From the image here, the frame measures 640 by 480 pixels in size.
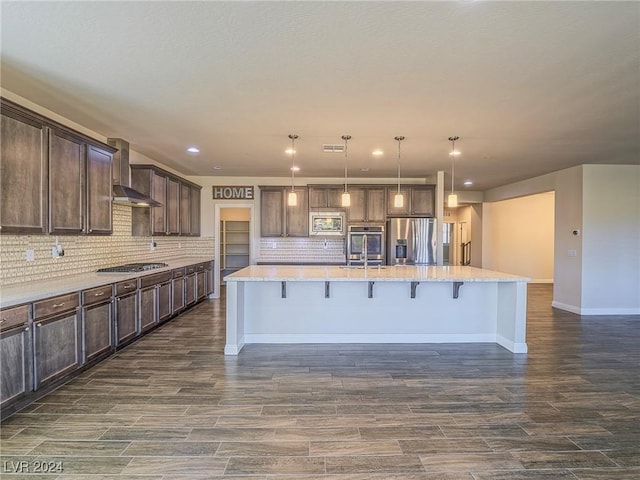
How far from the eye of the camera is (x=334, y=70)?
8.61 feet

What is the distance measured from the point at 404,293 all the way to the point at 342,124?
2.18 meters

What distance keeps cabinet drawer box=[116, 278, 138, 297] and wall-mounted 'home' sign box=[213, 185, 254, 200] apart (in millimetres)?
3553

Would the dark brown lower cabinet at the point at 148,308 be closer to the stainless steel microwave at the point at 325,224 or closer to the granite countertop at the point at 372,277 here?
the granite countertop at the point at 372,277

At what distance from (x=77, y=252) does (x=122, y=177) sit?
1124 mm

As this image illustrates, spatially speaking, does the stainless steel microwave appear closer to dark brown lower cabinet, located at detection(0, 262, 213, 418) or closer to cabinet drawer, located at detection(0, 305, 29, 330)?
dark brown lower cabinet, located at detection(0, 262, 213, 418)

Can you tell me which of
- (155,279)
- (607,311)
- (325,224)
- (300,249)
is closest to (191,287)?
(155,279)

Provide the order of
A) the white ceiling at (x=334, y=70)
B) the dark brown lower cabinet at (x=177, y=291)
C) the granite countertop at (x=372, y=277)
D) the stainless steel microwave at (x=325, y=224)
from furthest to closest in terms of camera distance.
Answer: the stainless steel microwave at (x=325, y=224), the dark brown lower cabinet at (x=177, y=291), the granite countertop at (x=372, y=277), the white ceiling at (x=334, y=70)

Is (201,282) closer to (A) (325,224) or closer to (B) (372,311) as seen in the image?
(A) (325,224)

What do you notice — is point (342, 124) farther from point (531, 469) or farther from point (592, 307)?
point (592, 307)

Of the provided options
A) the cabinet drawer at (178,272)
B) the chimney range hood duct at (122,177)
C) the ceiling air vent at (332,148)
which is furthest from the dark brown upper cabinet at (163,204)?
the ceiling air vent at (332,148)

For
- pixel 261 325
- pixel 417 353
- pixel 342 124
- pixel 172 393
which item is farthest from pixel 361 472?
pixel 342 124

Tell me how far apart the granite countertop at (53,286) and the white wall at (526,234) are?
9149 millimetres

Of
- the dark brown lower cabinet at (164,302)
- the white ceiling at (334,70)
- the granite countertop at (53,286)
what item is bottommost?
the dark brown lower cabinet at (164,302)

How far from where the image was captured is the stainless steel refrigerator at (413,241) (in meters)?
6.43
